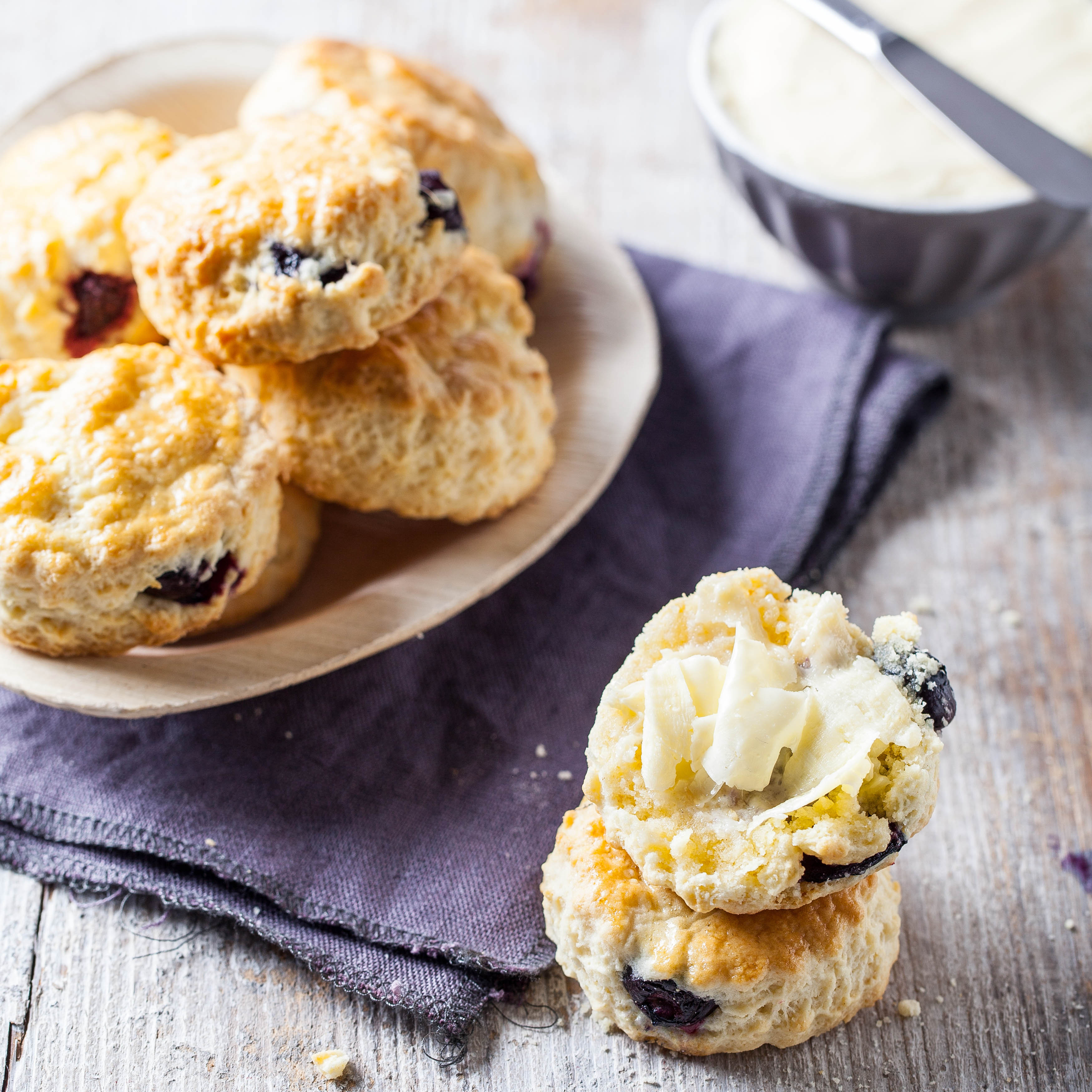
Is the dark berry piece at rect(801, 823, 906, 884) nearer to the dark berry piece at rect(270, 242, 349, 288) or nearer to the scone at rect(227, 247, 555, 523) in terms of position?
the scone at rect(227, 247, 555, 523)

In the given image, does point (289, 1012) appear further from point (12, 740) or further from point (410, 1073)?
point (12, 740)

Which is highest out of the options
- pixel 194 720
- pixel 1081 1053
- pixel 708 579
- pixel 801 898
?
pixel 708 579

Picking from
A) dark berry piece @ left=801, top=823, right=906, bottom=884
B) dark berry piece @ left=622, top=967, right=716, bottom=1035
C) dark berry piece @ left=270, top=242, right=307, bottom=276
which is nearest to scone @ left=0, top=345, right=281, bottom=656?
dark berry piece @ left=270, top=242, right=307, bottom=276

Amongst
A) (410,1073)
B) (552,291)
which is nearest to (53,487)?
(410,1073)

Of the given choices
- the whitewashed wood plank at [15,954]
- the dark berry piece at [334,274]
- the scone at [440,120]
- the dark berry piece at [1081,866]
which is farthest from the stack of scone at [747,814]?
the scone at [440,120]

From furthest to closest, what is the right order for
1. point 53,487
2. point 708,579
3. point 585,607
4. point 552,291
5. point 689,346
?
point 689,346, point 552,291, point 585,607, point 53,487, point 708,579

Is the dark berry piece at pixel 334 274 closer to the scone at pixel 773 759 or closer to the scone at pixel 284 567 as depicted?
the scone at pixel 284 567
